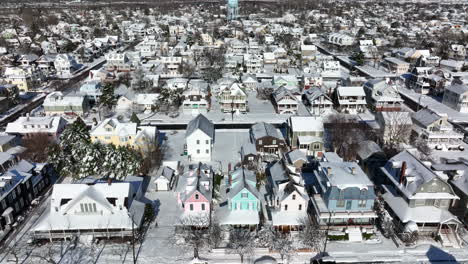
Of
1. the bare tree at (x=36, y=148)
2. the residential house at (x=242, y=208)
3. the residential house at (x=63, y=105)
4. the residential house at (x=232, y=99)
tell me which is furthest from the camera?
the residential house at (x=232, y=99)

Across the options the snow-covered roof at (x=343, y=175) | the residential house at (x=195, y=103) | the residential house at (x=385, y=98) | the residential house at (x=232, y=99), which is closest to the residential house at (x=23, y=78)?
the residential house at (x=195, y=103)

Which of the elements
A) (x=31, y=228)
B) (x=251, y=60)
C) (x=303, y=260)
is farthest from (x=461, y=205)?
(x=251, y=60)

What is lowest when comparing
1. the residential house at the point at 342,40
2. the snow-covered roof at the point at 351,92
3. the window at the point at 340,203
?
the window at the point at 340,203

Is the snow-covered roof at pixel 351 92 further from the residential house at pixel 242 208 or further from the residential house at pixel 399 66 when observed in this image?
the residential house at pixel 242 208

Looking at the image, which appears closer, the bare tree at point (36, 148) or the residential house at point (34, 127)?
the bare tree at point (36, 148)

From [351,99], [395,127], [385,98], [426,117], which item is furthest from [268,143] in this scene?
[385,98]

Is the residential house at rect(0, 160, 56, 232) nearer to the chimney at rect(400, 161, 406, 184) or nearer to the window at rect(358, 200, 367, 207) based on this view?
the window at rect(358, 200, 367, 207)

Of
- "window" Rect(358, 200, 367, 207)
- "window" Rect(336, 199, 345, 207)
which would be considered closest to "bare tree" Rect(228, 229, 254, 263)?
"window" Rect(336, 199, 345, 207)
